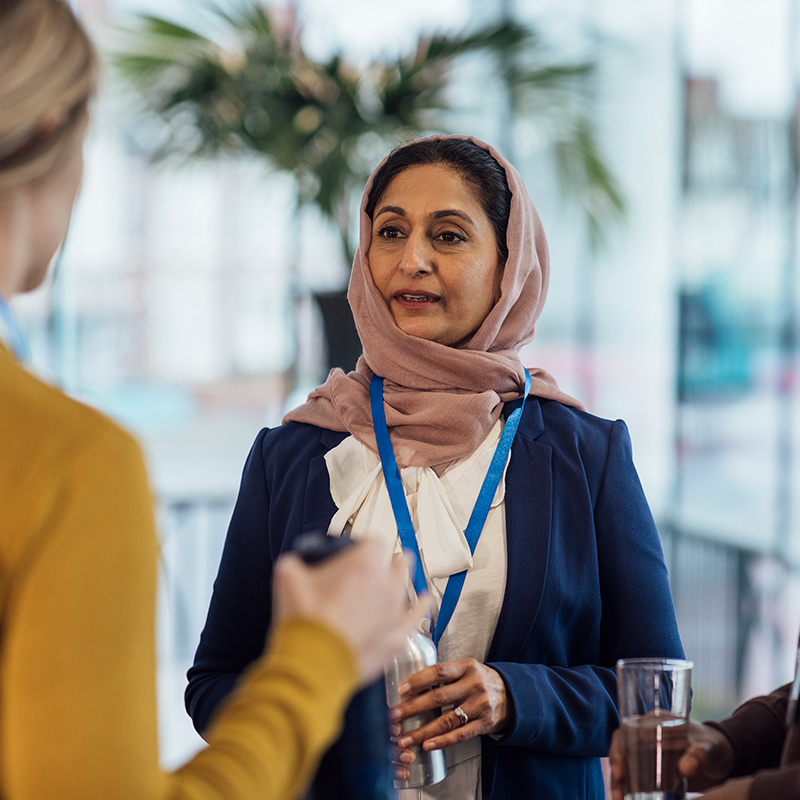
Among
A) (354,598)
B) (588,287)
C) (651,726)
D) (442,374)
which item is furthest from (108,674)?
(588,287)

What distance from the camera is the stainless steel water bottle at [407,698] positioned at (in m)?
1.28

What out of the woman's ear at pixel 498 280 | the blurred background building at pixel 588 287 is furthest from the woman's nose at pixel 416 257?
the blurred background building at pixel 588 287

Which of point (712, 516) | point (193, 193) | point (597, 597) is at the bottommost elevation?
point (712, 516)

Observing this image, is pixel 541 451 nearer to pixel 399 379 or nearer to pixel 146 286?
pixel 399 379

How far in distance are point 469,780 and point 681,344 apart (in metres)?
3.55

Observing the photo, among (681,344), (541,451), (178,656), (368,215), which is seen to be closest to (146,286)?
(178,656)

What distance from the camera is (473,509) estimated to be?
1574 mm

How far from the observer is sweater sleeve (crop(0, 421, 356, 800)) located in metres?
0.73

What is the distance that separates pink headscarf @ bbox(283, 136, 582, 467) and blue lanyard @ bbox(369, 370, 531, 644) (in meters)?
0.03

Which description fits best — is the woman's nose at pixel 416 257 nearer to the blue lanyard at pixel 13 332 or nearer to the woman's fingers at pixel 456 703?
the woman's fingers at pixel 456 703

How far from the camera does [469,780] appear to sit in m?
1.46

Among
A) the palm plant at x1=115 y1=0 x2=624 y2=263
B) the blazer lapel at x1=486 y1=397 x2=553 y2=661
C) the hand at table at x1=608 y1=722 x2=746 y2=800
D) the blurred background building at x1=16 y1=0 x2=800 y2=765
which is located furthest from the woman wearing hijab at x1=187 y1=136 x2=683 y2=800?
the palm plant at x1=115 y1=0 x2=624 y2=263

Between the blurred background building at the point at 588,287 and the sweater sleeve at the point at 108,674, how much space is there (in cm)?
284

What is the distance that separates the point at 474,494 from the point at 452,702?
0.37 metres
